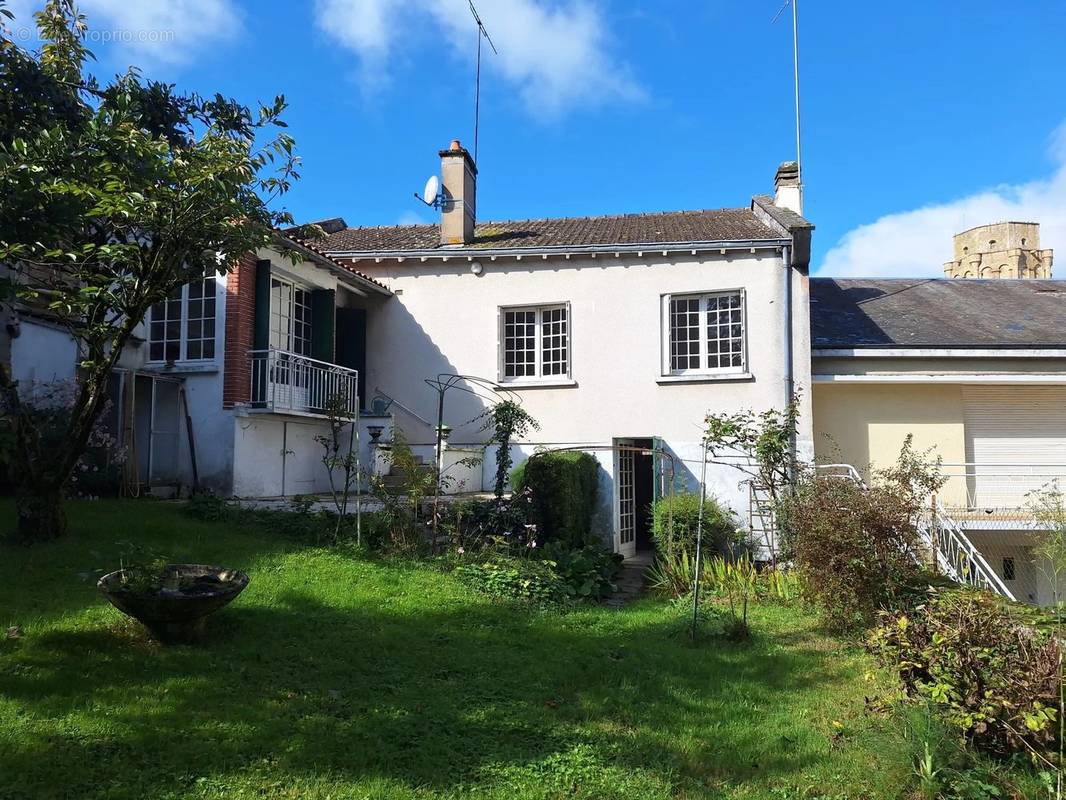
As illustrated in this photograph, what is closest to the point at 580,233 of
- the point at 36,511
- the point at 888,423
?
the point at 888,423

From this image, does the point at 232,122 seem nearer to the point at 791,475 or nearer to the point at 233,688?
the point at 233,688

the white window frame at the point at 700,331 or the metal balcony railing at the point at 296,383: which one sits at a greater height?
the white window frame at the point at 700,331

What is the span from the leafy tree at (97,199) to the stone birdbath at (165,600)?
2164 mm

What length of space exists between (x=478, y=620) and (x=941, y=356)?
10.5m

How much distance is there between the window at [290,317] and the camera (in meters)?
12.2

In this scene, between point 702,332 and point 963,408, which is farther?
point 702,332

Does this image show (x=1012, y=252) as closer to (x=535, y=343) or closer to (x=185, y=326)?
(x=535, y=343)

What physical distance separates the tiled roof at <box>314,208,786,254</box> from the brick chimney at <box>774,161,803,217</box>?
0.73 metres

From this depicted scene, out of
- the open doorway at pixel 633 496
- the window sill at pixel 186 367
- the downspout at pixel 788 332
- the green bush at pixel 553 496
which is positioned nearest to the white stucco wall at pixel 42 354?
the window sill at pixel 186 367

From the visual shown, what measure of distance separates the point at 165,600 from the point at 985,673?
215 inches

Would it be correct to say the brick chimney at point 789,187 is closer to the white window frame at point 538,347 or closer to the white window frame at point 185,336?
the white window frame at point 538,347

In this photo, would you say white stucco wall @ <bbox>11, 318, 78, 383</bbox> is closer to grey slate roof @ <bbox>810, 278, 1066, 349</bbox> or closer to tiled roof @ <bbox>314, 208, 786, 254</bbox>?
tiled roof @ <bbox>314, 208, 786, 254</bbox>

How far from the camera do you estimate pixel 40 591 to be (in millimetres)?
6395

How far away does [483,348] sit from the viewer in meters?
14.8
